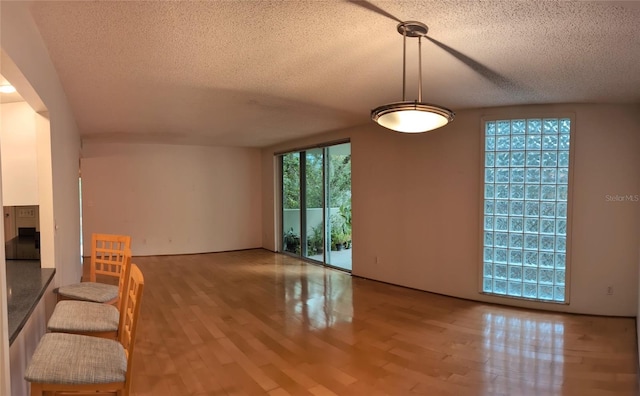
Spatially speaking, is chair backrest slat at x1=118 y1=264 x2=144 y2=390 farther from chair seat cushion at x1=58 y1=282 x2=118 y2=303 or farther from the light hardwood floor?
the light hardwood floor

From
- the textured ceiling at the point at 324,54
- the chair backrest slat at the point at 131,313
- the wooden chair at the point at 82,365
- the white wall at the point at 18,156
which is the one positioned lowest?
the wooden chair at the point at 82,365

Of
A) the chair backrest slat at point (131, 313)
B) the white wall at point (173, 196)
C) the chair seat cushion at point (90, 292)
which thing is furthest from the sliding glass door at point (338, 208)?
the chair backrest slat at point (131, 313)

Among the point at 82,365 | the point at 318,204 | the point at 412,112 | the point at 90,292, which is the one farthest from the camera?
the point at 318,204

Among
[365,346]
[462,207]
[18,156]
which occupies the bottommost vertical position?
[365,346]

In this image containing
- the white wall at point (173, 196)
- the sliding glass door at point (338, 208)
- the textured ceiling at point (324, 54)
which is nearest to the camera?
the textured ceiling at point (324, 54)

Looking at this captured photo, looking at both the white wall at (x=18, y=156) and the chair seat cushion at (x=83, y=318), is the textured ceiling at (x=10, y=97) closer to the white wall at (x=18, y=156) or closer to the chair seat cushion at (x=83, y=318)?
the white wall at (x=18, y=156)

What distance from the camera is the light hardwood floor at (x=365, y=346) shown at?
2.57 metres

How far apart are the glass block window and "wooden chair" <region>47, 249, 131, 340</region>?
3972 millimetres

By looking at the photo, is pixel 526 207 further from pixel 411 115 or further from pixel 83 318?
pixel 83 318

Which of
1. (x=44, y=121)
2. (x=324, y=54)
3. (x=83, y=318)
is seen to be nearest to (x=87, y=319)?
(x=83, y=318)

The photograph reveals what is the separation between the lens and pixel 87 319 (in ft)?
7.22

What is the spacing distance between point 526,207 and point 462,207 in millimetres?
705

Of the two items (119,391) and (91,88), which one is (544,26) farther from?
(91,88)

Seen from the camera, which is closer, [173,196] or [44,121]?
[44,121]
